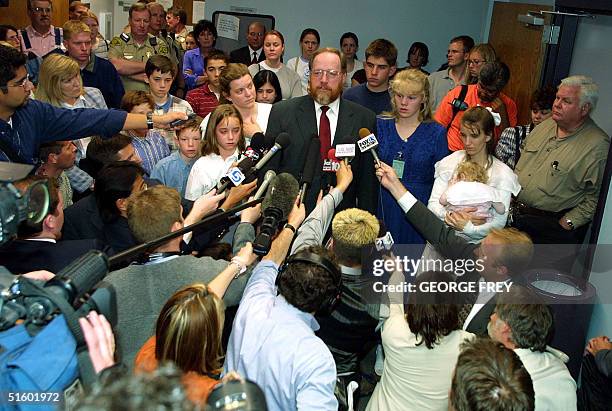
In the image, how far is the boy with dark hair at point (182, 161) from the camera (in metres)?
3.31

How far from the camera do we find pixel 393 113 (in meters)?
3.27

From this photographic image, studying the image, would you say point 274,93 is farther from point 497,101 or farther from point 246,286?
point 246,286

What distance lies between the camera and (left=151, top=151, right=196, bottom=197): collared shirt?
3301 mm

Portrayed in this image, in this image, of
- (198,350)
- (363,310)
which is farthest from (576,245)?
(198,350)

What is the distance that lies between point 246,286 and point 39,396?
3.22ft

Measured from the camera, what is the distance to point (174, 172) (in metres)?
3.32

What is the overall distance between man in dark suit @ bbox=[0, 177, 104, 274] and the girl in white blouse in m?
0.93

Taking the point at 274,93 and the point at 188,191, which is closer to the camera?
the point at 188,191

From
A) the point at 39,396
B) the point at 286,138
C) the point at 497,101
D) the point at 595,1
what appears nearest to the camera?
the point at 39,396

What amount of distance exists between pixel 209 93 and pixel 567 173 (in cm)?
269

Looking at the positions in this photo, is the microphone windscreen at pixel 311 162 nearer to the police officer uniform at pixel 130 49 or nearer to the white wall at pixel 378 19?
the police officer uniform at pixel 130 49

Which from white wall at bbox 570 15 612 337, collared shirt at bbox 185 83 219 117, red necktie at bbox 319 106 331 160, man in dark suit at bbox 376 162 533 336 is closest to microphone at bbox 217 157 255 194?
red necktie at bbox 319 106 331 160

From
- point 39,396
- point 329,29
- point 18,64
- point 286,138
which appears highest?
point 329,29

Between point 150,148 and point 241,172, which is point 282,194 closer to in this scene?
point 241,172
